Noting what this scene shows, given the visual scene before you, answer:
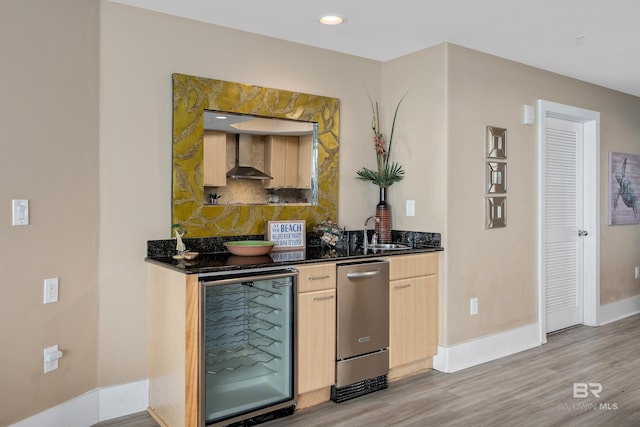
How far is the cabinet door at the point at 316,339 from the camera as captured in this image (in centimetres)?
283

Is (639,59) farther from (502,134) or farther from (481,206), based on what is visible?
(481,206)

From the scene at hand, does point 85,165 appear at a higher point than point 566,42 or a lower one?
lower

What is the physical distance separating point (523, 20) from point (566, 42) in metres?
0.66

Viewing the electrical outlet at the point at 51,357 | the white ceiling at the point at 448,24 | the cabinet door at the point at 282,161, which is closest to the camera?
the electrical outlet at the point at 51,357

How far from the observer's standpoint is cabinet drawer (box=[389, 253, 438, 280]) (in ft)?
10.8

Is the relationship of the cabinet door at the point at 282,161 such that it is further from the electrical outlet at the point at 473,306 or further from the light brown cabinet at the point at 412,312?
the electrical outlet at the point at 473,306

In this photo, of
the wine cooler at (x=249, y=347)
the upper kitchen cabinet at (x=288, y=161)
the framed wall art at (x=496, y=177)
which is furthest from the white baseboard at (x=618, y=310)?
the wine cooler at (x=249, y=347)

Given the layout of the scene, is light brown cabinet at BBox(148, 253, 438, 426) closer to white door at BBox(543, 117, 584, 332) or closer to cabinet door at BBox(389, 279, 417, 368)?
cabinet door at BBox(389, 279, 417, 368)

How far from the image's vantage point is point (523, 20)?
3102 millimetres

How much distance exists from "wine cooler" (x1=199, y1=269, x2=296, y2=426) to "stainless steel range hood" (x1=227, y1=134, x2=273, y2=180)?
0.83 meters

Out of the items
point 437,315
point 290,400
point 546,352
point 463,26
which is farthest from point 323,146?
point 546,352

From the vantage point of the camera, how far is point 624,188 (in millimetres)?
5223

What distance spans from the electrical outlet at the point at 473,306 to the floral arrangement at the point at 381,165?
1.10m

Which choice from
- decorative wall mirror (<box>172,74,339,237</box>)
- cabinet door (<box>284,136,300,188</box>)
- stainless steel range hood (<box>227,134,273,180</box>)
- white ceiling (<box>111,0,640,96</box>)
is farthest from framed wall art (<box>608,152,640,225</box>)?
stainless steel range hood (<box>227,134,273,180</box>)
